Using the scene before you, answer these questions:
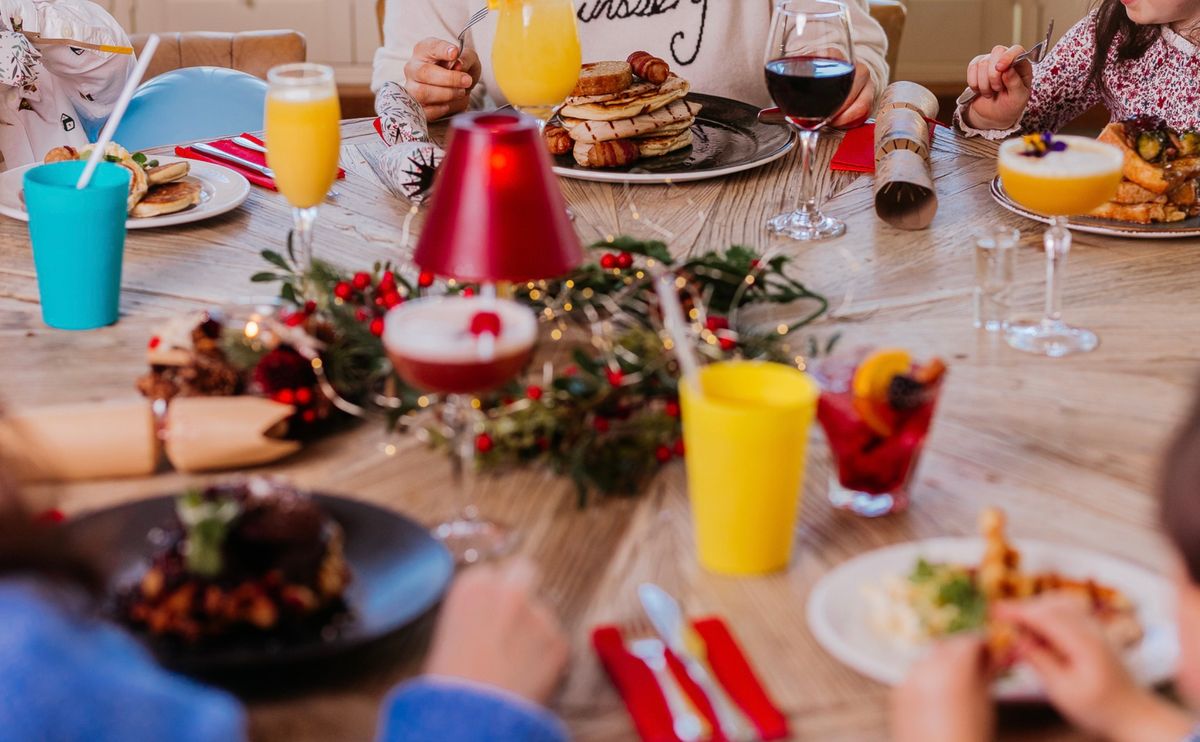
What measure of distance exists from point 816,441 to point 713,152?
2.99ft

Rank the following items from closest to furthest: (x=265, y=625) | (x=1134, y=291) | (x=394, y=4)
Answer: (x=265, y=625) → (x=1134, y=291) → (x=394, y=4)

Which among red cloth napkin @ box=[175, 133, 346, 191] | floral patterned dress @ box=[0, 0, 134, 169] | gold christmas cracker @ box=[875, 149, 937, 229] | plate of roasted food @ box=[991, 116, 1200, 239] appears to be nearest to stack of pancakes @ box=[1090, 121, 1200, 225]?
plate of roasted food @ box=[991, 116, 1200, 239]

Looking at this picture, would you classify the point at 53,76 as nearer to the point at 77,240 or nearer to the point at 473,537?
the point at 77,240

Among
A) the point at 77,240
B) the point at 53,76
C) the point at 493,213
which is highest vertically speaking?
the point at 493,213

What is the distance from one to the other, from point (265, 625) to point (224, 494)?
0.32 ft

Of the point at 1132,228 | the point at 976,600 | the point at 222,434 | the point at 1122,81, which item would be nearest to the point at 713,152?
the point at 1132,228

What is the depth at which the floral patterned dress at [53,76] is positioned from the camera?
270 cm

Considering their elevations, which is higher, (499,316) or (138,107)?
(499,316)

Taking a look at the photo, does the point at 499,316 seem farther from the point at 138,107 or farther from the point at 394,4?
the point at 138,107

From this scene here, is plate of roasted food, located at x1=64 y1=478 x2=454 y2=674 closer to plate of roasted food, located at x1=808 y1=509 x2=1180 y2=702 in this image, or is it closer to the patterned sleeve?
plate of roasted food, located at x1=808 y1=509 x2=1180 y2=702

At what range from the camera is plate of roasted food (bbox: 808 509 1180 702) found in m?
0.78

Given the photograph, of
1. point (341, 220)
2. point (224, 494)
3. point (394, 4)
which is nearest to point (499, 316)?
point (224, 494)

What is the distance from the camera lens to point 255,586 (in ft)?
2.58

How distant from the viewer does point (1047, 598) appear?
A: 793mm
